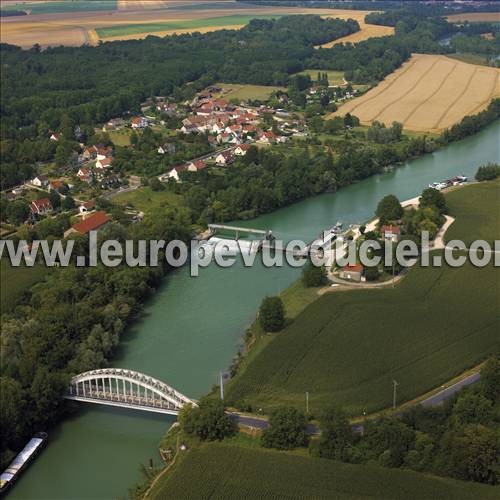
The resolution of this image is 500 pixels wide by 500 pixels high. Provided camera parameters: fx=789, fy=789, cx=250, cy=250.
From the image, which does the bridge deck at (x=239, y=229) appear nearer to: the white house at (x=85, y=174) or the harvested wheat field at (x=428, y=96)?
the white house at (x=85, y=174)

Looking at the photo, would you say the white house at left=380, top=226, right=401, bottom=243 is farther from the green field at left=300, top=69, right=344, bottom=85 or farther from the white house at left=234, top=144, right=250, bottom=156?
the green field at left=300, top=69, right=344, bottom=85

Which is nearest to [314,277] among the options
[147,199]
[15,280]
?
[15,280]

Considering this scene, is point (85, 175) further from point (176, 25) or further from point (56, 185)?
point (176, 25)

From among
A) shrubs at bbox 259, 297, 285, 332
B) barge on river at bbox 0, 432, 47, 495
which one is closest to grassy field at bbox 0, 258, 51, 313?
barge on river at bbox 0, 432, 47, 495

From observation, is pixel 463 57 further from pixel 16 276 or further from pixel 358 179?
pixel 16 276

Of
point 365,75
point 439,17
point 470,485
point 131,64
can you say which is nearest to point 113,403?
point 470,485

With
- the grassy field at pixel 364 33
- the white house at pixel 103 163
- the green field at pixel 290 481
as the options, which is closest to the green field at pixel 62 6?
the grassy field at pixel 364 33
